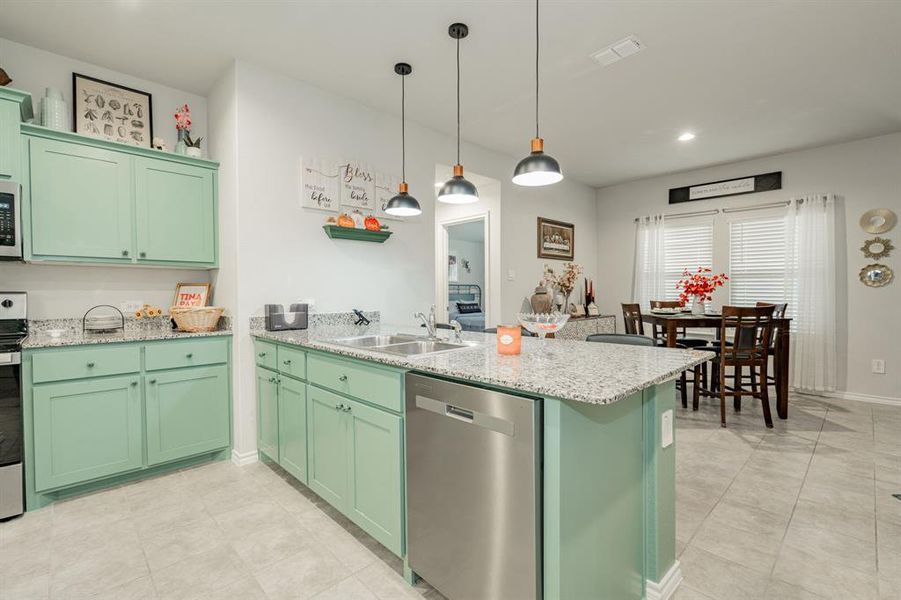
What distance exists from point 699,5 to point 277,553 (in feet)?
11.5

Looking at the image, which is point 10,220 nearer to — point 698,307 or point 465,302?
point 698,307

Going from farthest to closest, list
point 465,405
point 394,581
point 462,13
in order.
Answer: point 462,13
point 394,581
point 465,405

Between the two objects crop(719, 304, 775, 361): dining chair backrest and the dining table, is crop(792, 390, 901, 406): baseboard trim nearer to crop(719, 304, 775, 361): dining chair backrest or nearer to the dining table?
the dining table

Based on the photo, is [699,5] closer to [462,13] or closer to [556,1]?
[556,1]

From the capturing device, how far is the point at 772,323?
11.9 ft

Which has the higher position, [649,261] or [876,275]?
[649,261]

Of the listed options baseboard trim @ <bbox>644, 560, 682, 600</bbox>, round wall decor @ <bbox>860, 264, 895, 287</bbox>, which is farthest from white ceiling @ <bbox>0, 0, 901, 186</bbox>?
baseboard trim @ <bbox>644, 560, 682, 600</bbox>

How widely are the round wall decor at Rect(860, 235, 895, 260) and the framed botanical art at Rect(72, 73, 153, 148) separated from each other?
6486 mm

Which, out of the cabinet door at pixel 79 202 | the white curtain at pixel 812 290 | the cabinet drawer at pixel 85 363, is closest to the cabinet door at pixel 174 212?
the cabinet door at pixel 79 202

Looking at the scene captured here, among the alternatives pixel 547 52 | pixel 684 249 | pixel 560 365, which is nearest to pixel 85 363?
pixel 560 365

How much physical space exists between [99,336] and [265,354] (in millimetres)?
974

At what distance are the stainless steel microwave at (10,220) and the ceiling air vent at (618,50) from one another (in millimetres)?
3481

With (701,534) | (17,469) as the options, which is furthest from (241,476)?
(701,534)

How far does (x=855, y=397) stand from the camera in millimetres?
4434
